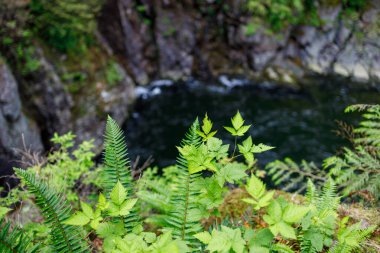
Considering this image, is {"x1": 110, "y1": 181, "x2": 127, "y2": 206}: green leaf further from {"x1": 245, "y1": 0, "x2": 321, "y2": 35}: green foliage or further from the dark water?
{"x1": 245, "y1": 0, "x2": 321, "y2": 35}: green foliage

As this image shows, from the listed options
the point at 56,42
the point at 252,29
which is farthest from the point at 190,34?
the point at 56,42

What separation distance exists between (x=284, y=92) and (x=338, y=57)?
3407 mm

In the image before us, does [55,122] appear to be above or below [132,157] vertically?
above

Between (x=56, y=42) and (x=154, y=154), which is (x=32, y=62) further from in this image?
(x=154, y=154)

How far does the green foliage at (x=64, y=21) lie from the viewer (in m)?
8.97

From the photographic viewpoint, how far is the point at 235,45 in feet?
45.3

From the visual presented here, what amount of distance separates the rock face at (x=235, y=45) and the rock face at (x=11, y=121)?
219 inches

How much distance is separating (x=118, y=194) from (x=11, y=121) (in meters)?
6.87

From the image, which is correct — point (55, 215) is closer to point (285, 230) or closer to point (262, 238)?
point (262, 238)

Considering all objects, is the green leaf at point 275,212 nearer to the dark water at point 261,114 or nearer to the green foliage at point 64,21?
the dark water at point 261,114

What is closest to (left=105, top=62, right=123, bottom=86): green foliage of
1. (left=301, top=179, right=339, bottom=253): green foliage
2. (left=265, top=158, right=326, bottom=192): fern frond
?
(left=265, top=158, right=326, bottom=192): fern frond

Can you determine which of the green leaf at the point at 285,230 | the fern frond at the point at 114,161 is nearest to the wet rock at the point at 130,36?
the fern frond at the point at 114,161

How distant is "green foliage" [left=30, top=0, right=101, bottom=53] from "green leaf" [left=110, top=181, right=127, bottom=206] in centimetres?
889

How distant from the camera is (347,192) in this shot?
3.07 metres
